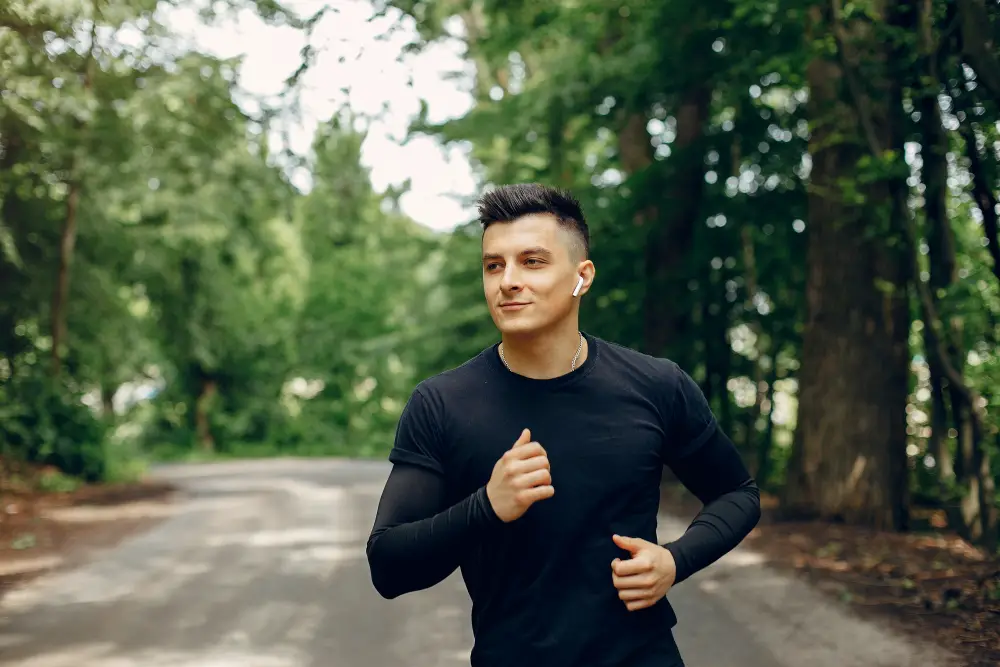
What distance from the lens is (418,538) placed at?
7.74ft

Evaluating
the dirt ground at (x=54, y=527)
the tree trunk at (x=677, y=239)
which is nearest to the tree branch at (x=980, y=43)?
the tree trunk at (x=677, y=239)

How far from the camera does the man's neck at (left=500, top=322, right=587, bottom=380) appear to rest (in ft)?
8.47

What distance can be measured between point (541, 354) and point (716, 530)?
0.59m

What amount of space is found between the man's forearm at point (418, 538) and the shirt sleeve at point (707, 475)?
516 millimetres

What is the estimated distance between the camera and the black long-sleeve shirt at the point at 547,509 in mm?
2467

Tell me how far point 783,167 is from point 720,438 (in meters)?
12.7

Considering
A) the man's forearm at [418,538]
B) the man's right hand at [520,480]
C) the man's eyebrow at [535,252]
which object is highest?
the man's eyebrow at [535,252]

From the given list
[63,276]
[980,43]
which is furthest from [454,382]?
[63,276]

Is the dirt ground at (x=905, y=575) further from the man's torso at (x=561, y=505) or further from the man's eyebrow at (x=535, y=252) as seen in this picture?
the man's eyebrow at (x=535, y=252)

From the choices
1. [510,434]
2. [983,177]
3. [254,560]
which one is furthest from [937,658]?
[254,560]

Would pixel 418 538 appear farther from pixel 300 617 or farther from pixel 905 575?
pixel 905 575

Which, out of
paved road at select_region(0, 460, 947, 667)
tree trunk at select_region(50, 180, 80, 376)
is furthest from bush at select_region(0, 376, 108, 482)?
paved road at select_region(0, 460, 947, 667)

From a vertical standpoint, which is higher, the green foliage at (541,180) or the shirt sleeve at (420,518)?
the green foliage at (541,180)

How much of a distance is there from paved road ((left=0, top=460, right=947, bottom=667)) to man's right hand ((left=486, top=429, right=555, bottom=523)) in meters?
4.92
